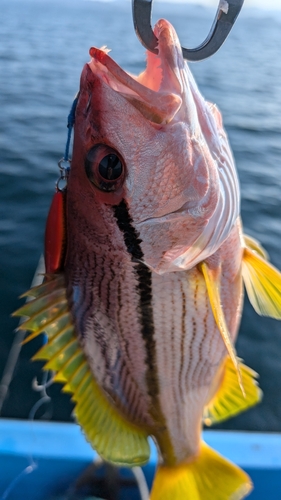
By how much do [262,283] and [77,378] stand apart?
2.11ft

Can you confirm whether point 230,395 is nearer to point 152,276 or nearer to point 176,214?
point 152,276

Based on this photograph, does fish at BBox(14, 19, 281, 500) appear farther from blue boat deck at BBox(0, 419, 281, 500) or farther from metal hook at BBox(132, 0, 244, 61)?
blue boat deck at BBox(0, 419, 281, 500)

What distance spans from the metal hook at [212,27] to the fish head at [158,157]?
3 centimetres

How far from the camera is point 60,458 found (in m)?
1.96

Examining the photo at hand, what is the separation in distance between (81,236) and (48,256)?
0.36ft

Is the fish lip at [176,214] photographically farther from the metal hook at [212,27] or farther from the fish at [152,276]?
the metal hook at [212,27]

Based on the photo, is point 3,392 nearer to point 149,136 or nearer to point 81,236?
point 81,236

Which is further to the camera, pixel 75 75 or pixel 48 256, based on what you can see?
pixel 75 75

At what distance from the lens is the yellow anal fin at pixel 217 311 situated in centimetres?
Result: 106

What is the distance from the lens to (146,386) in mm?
1402

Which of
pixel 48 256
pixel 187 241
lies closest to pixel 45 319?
pixel 48 256

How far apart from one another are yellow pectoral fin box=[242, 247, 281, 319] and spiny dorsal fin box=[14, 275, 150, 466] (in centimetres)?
57

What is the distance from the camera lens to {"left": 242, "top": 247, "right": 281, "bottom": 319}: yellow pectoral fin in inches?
52.2

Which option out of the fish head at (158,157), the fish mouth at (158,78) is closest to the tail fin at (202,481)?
the fish head at (158,157)
